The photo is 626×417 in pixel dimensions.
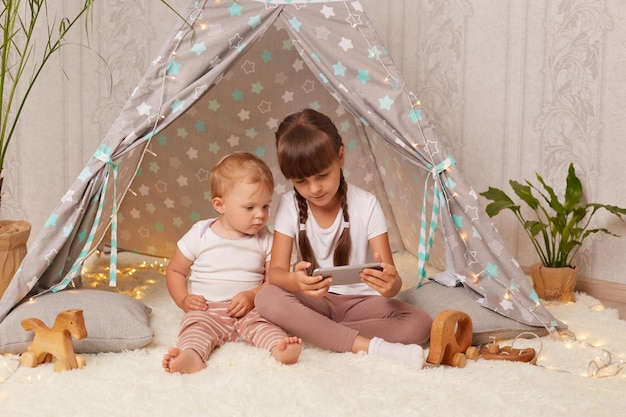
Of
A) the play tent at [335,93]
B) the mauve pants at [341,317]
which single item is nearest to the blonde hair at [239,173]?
the play tent at [335,93]

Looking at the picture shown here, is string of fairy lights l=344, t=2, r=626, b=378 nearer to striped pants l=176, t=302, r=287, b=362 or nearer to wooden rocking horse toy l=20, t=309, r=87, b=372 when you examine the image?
striped pants l=176, t=302, r=287, b=362

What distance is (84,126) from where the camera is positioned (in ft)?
12.7

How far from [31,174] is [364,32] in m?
2.07

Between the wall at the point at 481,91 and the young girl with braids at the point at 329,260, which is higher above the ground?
the wall at the point at 481,91

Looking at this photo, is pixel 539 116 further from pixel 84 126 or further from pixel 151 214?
pixel 84 126

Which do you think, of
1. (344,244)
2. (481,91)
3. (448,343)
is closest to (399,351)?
(448,343)

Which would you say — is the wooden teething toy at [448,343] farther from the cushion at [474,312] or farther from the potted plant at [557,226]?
the potted plant at [557,226]

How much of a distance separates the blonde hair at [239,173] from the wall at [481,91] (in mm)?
1327

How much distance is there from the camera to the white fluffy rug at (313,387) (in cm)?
190

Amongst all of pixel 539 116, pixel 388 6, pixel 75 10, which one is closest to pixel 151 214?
pixel 75 10

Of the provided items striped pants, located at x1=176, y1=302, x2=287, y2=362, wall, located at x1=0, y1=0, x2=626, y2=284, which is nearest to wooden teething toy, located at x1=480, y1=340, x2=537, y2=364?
striped pants, located at x1=176, y1=302, x2=287, y2=362

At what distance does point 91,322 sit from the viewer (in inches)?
91.4

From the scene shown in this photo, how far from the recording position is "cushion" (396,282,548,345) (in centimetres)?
242

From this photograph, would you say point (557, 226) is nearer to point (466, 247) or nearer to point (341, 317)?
point (466, 247)
